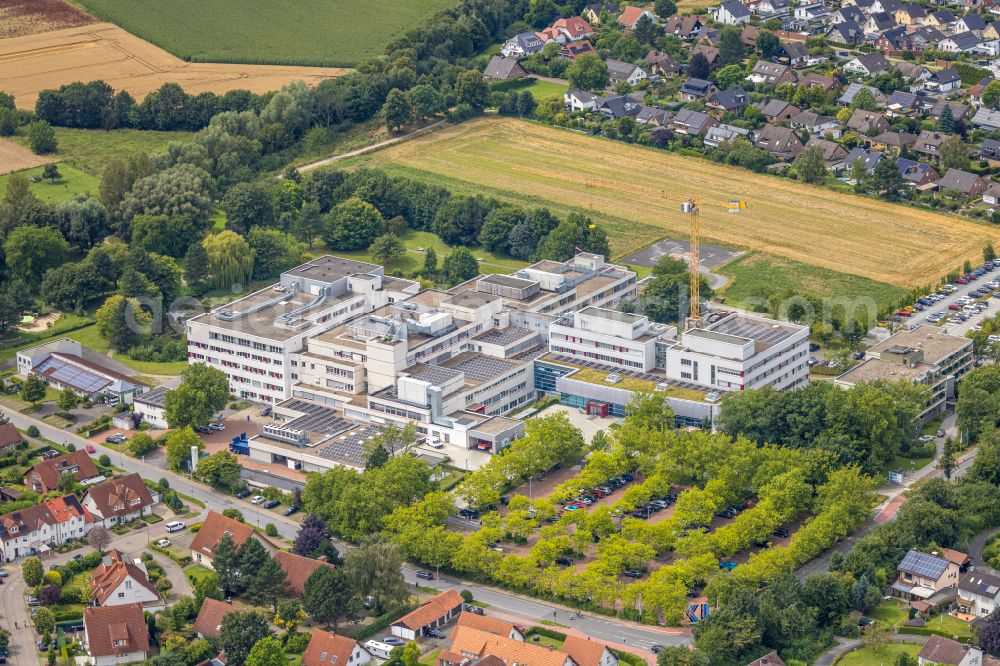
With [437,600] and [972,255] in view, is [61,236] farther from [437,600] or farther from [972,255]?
[972,255]

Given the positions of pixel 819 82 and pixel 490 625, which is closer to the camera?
pixel 490 625

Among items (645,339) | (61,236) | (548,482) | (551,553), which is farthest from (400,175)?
(551,553)

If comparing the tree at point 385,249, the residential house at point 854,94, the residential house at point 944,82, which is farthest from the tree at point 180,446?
the residential house at point 944,82

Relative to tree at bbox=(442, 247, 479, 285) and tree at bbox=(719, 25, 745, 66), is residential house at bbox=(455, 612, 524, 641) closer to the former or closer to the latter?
tree at bbox=(442, 247, 479, 285)

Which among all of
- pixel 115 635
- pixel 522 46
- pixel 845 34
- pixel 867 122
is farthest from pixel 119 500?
pixel 845 34

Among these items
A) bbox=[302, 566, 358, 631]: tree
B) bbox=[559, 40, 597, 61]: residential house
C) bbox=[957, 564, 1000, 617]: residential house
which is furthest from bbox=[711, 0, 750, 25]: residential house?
bbox=[302, 566, 358, 631]: tree

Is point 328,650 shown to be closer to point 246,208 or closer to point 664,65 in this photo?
point 246,208
